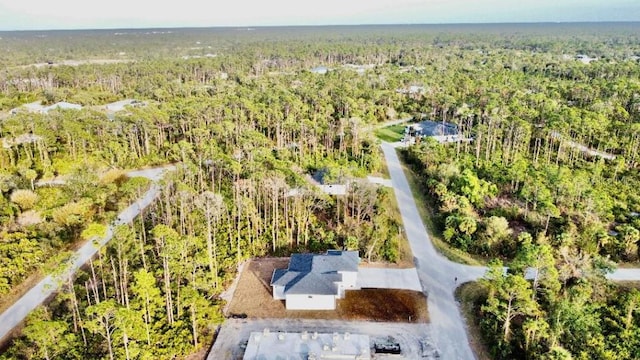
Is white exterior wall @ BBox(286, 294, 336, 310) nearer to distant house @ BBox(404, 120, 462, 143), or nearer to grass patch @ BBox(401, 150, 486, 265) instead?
grass patch @ BBox(401, 150, 486, 265)

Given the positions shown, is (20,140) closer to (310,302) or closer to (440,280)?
(310,302)

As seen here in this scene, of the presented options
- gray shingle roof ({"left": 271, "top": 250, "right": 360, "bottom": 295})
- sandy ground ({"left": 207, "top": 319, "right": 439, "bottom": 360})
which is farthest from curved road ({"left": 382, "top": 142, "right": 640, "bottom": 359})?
gray shingle roof ({"left": 271, "top": 250, "right": 360, "bottom": 295})

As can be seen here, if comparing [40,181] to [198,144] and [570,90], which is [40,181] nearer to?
[198,144]

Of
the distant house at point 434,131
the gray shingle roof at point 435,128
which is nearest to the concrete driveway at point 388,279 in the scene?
the distant house at point 434,131

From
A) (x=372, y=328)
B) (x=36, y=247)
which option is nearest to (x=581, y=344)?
(x=372, y=328)

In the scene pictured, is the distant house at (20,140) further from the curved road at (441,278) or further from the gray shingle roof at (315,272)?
the curved road at (441,278)

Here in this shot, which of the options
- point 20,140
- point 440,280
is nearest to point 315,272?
point 440,280

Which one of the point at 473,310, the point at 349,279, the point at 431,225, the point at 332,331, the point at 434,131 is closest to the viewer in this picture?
the point at 332,331
